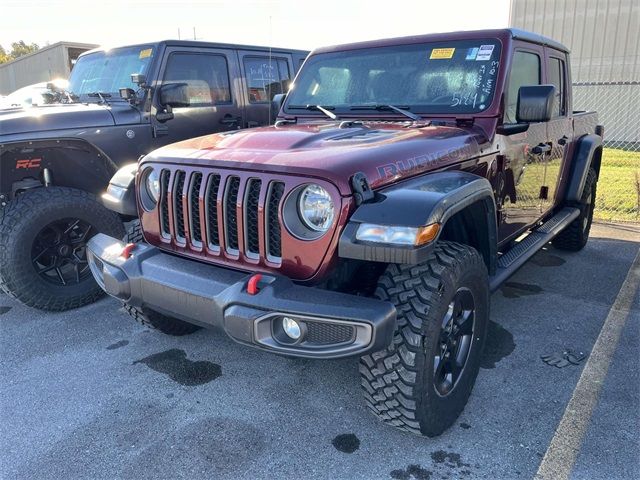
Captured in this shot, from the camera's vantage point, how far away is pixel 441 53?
3.31 metres

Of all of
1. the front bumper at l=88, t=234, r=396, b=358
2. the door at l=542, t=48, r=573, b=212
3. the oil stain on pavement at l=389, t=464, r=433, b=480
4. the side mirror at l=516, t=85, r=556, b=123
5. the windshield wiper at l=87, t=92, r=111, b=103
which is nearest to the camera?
the front bumper at l=88, t=234, r=396, b=358

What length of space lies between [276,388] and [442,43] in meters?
2.39

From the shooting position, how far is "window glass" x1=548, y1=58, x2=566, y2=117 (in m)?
4.13

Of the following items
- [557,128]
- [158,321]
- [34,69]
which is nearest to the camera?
[158,321]

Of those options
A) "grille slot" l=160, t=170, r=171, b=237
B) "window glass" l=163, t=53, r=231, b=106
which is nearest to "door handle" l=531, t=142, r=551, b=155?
"grille slot" l=160, t=170, r=171, b=237

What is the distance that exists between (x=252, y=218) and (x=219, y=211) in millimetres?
169

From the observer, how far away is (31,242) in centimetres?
384

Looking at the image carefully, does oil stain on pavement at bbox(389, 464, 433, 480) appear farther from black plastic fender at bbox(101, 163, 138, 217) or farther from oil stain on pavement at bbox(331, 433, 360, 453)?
black plastic fender at bbox(101, 163, 138, 217)

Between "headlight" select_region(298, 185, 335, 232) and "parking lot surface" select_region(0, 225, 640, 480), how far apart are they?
106 centimetres

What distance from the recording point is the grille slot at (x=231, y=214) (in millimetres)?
2391

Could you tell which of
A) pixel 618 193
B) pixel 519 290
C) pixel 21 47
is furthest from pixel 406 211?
pixel 21 47

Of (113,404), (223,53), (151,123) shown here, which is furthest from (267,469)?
(223,53)

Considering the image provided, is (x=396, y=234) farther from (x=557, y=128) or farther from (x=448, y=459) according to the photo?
(x=557, y=128)

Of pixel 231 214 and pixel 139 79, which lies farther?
pixel 139 79
